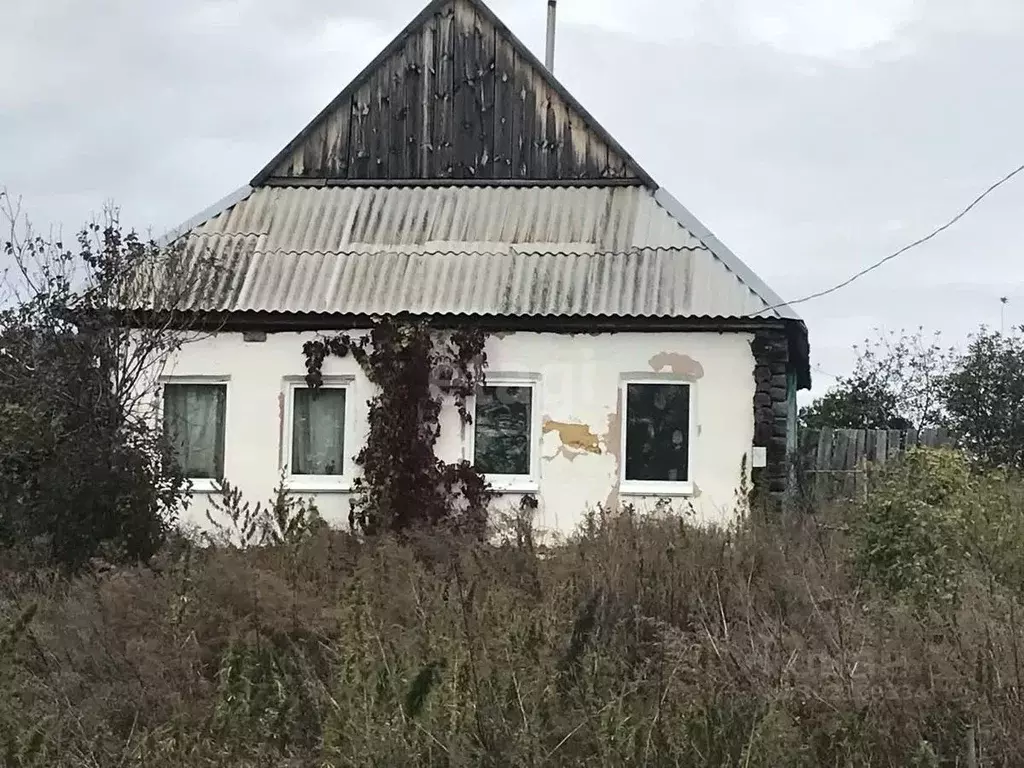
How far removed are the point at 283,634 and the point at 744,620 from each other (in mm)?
2512

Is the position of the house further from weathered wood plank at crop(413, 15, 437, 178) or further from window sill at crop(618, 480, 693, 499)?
weathered wood plank at crop(413, 15, 437, 178)

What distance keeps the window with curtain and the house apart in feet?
0.07

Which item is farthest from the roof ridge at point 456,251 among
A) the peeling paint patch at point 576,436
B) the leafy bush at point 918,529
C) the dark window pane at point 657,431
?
the leafy bush at point 918,529

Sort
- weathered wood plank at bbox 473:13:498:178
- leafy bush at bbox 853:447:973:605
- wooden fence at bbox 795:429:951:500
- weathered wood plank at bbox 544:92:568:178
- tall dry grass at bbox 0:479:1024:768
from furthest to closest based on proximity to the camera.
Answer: weathered wood plank at bbox 473:13:498:178, weathered wood plank at bbox 544:92:568:178, wooden fence at bbox 795:429:951:500, leafy bush at bbox 853:447:973:605, tall dry grass at bbox 0:479:1024:768

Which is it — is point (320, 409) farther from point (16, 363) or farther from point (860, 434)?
point (860, 434)

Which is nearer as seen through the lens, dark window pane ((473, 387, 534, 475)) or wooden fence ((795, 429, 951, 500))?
dark window pane ((473, 387, 534, 475))

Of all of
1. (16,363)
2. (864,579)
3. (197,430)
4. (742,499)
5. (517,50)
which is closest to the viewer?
(864,579)

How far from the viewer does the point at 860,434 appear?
15.7m

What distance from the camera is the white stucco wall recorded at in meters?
12.4

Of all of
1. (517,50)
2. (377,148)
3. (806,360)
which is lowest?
(806,360)

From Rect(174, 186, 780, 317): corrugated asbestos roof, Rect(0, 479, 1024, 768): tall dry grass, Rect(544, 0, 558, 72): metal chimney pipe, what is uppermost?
Rect(544, 0, 558, 72): metal chimney pipe

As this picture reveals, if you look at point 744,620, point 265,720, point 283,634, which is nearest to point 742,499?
point 744,620

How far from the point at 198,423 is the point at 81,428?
3.31 meters

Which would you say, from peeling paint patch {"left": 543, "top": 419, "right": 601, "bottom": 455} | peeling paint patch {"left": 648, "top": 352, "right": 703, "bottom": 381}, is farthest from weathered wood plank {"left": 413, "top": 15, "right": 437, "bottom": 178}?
peeling paint patch {"left": 648, "top": 352, "right": 703, "bottom": 381}
